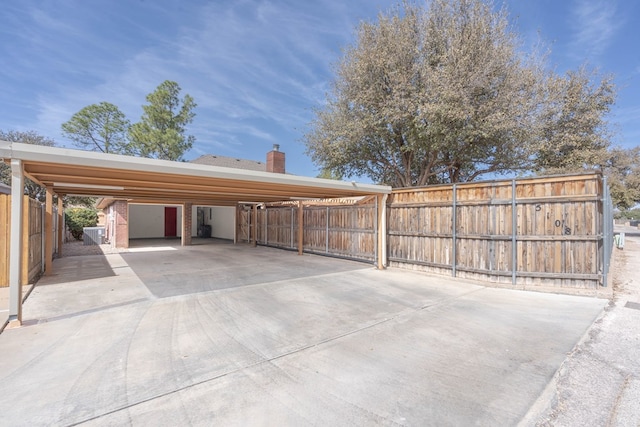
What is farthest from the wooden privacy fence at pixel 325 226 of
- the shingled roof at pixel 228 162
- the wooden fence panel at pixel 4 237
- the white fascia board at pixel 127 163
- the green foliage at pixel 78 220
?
the green foliage at pixel 78 220

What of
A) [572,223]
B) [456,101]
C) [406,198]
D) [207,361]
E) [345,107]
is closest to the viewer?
[207,361]

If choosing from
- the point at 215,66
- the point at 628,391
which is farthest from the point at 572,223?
the point at 215,66

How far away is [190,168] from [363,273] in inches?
203

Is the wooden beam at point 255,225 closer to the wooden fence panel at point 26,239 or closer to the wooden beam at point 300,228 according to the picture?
the wooden beam at point 300,228

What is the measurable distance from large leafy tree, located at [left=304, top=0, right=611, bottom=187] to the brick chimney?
5125mm

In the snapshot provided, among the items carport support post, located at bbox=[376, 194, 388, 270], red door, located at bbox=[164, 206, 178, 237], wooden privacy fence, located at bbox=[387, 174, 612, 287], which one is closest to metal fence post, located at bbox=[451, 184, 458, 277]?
wooden privacy fence, located at bbox=[387, 174, 612, 287]

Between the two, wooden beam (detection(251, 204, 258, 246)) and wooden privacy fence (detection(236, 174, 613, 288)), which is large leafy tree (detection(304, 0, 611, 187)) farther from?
wooden beam (detection(251, 204, 258, 246))

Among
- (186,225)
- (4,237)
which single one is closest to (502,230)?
(4,237)

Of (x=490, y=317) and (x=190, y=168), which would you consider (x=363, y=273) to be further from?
(x=190, y=168)

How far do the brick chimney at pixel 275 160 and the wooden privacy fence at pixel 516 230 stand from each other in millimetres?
10318

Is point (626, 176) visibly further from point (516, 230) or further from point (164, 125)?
point (164, 125)

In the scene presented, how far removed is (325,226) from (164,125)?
59.1 ft

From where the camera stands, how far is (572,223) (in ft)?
19.1

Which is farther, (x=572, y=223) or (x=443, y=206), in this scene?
(x=443, y=206)
